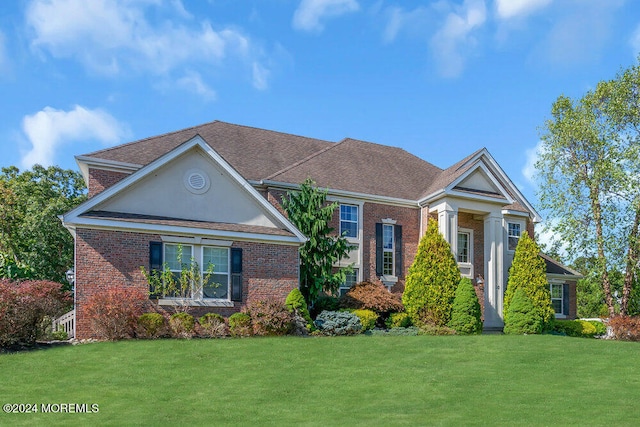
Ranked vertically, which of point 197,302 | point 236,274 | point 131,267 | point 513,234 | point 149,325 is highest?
point 513,234

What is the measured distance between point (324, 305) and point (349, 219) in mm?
5257

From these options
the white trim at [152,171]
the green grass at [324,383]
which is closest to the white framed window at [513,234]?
the green grass at [324,383]

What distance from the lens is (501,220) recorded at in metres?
28.2

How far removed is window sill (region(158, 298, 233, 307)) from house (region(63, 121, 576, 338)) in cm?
4

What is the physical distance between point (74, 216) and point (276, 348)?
24.4 ft

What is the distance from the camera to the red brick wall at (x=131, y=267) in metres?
17.8

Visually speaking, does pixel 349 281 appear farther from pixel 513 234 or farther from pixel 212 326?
pixel 513 234

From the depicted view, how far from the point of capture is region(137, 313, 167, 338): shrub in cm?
1761

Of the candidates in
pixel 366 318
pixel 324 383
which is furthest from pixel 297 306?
pixel 324 383

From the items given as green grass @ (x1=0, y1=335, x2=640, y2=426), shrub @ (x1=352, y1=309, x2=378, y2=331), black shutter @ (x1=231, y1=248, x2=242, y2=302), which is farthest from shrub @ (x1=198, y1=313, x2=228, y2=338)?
shrub @ (x1=352, y1=309, x2=378, y2=331)

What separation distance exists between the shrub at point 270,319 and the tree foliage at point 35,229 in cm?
1795

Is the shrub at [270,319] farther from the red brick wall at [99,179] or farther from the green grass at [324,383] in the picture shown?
the red brick wall at [99,179]

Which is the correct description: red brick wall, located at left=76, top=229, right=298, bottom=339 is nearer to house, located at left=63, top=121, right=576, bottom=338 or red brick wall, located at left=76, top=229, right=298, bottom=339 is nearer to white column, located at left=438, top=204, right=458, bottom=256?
house, located at left=63, top=121, right=576, bottom=338

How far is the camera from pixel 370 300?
74.8 ft
